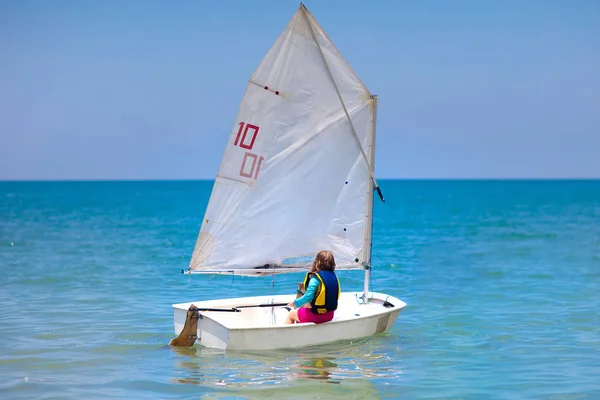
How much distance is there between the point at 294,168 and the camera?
14.4m

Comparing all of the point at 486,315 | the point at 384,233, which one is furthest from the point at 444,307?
the point at 384,233

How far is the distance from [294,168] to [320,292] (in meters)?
2.38

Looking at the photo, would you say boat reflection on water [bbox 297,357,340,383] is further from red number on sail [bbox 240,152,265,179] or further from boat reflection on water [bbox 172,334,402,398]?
red number on sail [bbox 240,152,265,179]

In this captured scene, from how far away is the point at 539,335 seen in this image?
15367 millimetres

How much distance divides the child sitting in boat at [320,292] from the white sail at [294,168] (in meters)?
1.24

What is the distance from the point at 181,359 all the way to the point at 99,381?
1.47 m

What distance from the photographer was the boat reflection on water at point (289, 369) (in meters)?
11.5

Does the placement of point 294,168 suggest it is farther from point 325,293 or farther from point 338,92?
point 325,293

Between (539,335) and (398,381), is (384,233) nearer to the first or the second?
(539,335)

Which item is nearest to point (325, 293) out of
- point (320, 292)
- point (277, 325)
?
point (320, 292)

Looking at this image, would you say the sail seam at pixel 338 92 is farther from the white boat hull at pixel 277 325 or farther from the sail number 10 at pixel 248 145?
the white boat hull at pixel 277 325

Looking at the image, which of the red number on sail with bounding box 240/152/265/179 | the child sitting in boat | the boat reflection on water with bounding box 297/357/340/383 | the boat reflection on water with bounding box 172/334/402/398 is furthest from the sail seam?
the boat reflection on water with bounding box 297/357/340/383

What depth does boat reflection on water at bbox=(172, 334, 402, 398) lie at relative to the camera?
11539mm

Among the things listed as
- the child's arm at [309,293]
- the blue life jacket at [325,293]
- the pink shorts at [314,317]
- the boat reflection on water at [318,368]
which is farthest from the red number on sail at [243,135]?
the boat reflection on water at [318,368]
